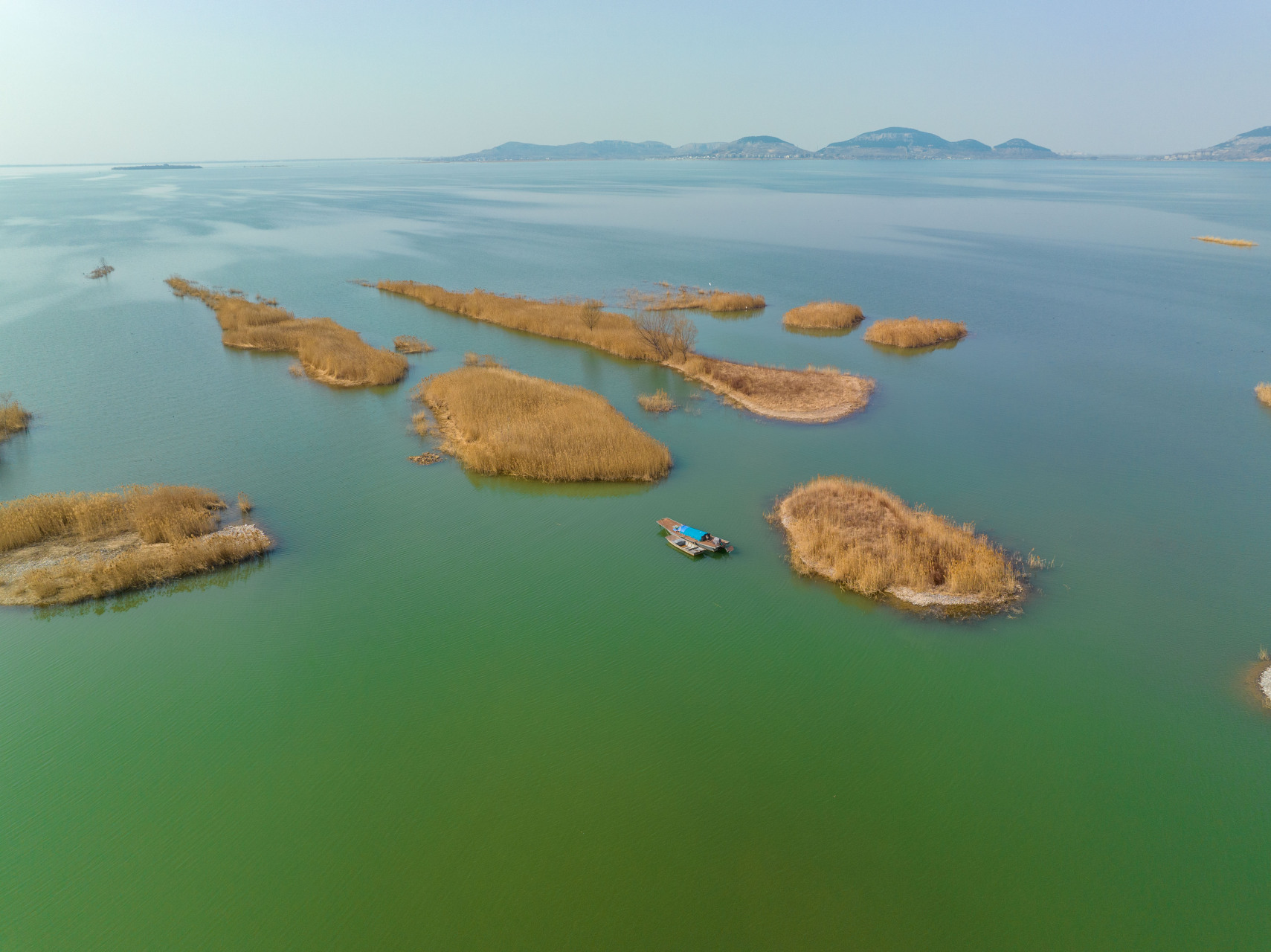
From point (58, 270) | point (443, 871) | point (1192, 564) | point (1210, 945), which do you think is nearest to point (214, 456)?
point (443, 871)

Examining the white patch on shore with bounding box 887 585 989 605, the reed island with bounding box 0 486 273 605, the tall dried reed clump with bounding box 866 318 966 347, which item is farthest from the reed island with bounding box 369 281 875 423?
the reed island with bounding box 0 486 273 605

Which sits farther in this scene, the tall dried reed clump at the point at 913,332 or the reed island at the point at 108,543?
the tall dried reed clump at the point at 913,332

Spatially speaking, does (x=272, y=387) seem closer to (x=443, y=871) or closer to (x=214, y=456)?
(x=214, y=456)

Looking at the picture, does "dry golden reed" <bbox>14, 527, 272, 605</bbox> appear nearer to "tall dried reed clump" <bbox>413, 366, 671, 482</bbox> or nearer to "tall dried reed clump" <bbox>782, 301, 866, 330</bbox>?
"tall dried reed clump" <bbox>413, 366, 671, 482</bbox>

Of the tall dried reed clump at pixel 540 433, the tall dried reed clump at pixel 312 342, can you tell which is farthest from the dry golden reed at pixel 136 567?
the tall dried reed clump at pixel 312 342

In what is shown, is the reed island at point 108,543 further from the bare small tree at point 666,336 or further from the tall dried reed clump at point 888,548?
the bare small tree at point 666,336

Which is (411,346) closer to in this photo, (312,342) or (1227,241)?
(312,342)

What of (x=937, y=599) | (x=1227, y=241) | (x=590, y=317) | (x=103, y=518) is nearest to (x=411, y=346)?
(x=590, y=317)
